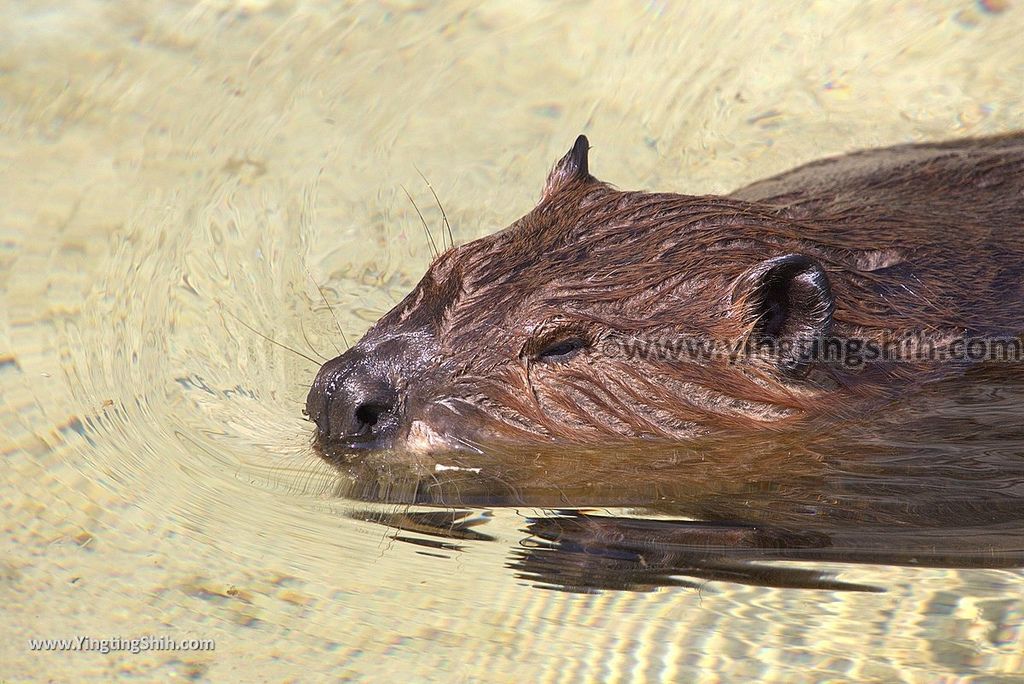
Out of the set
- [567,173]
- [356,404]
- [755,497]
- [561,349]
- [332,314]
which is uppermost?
[567,173]

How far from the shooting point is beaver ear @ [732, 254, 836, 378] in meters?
2.97

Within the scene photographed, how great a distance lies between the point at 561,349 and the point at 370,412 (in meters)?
0.55

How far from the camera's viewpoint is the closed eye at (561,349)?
3203 millimetres

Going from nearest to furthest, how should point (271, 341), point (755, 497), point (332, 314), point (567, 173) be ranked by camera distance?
point (755, 497) < point (567, 173) < point (271, 341) < point (332, 314)

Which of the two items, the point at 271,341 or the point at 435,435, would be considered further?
the point at 271,341

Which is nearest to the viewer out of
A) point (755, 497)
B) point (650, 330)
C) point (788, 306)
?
point (788, 306)

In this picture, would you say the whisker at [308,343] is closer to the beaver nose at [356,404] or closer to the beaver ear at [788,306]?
→ the beaver nose at [356,404]

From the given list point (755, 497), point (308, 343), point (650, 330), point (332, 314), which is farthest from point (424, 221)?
point (755, 497)

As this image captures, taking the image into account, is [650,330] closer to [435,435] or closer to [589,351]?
[589,351]

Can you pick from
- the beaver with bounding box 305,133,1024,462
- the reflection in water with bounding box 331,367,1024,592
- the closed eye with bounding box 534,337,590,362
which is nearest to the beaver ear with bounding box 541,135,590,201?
the beaver with bounding box 305,133,1024,462

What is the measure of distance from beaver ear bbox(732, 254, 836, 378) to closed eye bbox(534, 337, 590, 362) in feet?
1.40

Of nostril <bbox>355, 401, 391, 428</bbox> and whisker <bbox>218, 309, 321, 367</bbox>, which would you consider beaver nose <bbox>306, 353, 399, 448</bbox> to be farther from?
whisker <bbox>218, 309, 321, 367</bbox>

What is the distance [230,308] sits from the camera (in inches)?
170

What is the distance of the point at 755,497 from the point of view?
332cm
